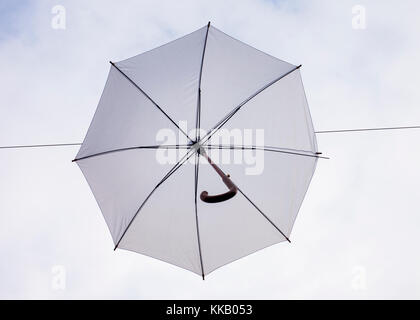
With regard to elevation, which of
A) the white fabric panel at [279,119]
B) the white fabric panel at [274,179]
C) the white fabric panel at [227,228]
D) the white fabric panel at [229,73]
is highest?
the white fabric panel at [229,73]

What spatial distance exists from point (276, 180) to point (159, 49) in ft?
7.93

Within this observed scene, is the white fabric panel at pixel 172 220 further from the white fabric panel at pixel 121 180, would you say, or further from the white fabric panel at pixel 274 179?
the white fabric panel at pixel 274 179

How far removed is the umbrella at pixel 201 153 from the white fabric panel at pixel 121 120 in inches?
0.6

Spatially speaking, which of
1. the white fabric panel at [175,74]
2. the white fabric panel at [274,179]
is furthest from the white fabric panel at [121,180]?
the white fabric panel at [274,179]

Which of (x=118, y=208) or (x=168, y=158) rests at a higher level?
(x=168, y=158)

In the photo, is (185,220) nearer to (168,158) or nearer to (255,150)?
(168,158)

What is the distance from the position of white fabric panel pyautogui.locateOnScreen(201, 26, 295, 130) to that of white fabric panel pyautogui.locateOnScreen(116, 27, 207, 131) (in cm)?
14

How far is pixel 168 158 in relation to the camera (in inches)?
173

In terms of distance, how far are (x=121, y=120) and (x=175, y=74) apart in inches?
37.8

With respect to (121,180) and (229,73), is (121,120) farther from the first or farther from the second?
(229,73)

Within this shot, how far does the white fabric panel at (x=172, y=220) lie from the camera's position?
4.43 meters

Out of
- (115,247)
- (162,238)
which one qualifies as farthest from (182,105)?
(115,247)

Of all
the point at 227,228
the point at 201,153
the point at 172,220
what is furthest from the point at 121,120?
the point at 227,228

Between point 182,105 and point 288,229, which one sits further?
point 288,229
